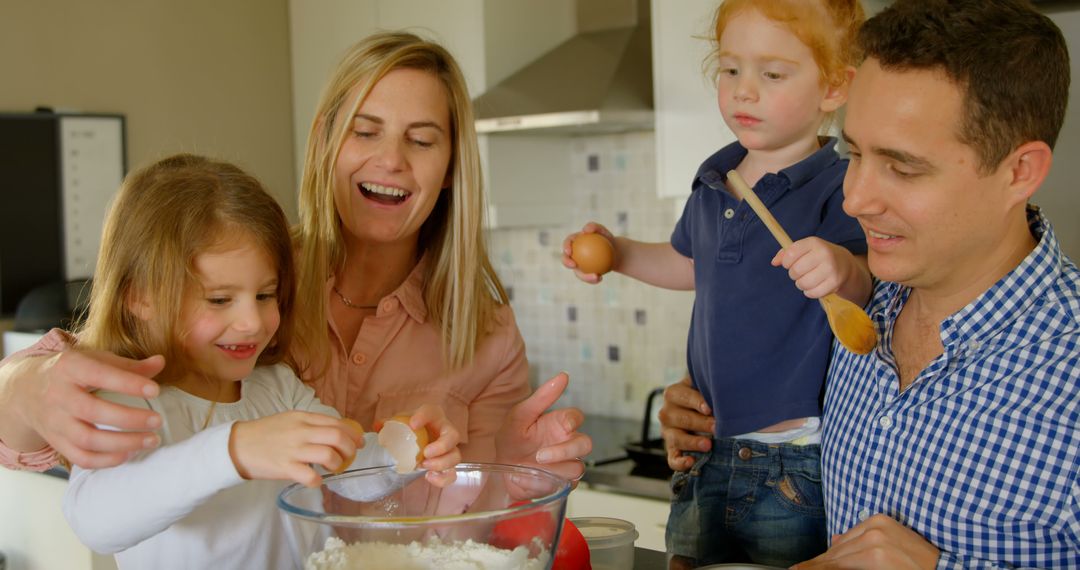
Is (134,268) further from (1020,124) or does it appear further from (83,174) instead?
(83,174)

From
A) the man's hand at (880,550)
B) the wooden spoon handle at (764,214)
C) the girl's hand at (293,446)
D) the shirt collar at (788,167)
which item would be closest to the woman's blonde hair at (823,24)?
the shirt collar at (788,167)

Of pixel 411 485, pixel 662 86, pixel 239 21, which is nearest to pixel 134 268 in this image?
pixel 411 485

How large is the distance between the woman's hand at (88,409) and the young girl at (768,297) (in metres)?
0.72

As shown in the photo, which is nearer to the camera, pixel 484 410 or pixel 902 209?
pixel 902 209

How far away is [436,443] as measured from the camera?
100 centimetres

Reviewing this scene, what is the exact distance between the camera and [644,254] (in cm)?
171

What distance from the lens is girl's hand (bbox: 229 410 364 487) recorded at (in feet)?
2.91

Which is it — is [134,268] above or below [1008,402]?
above

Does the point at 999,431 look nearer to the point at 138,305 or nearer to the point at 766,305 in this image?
the point at 766,305

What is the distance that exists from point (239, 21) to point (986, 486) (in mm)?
2932

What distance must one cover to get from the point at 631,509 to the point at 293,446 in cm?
170

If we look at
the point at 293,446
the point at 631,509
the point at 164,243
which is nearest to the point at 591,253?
the point at 164,243

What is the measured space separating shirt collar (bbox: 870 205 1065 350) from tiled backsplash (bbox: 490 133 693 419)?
70.8 inches

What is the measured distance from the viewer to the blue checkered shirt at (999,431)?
Answer: 1.05 meters
